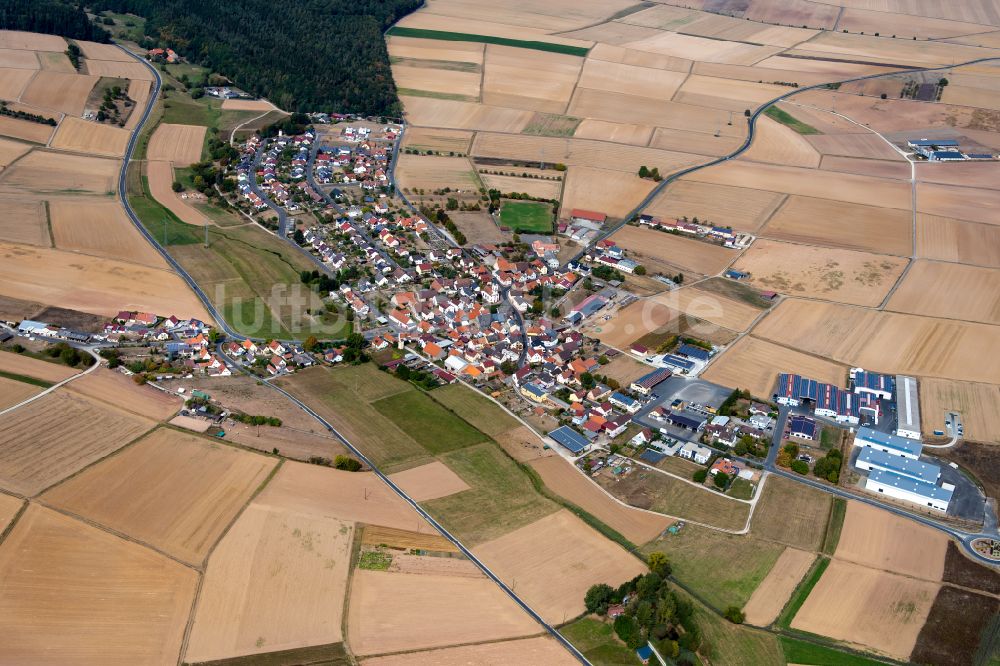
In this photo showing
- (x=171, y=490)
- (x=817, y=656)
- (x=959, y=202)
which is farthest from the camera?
(x=959, y=202)

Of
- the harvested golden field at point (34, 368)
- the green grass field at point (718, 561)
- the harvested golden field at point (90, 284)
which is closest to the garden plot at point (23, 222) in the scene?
the harvested golden field at point (90, 284)

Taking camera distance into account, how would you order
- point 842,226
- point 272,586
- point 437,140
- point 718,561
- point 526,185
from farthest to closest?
1. point 437,140
2. point 526,185
3. point 842,226
4. point 718,561
5. point 272,586

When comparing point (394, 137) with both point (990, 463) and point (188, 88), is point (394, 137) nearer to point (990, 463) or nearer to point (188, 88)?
point (188, 88)

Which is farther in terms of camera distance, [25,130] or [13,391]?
[25,130]

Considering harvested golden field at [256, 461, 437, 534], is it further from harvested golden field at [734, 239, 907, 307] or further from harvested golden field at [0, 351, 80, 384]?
harvested golden field at [734, 239, 907, 307]

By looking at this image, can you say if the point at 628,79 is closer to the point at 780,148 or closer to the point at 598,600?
the point at 780,148

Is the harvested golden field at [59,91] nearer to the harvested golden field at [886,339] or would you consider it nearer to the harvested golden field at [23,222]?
the harvested golden field at [23,222]

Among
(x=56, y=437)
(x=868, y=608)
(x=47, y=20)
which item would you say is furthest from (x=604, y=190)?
(x=47, y=20)
